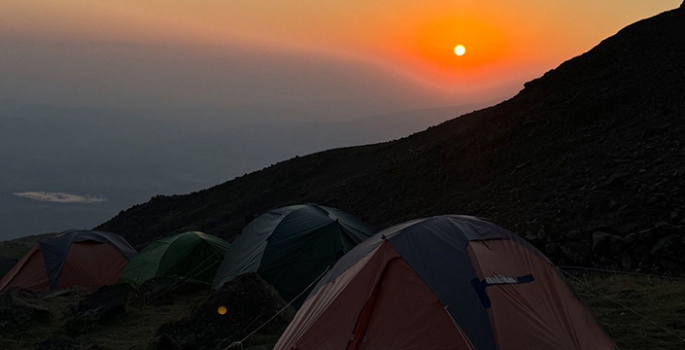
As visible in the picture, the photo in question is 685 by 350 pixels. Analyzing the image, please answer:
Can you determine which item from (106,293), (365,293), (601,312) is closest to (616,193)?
(601,312)

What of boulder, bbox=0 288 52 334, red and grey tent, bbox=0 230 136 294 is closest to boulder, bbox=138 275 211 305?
boulder, bbox=0 288 52 334

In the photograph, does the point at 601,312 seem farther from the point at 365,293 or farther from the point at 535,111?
the point at 535,111

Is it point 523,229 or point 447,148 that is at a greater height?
point 447,148

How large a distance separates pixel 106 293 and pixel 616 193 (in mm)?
13597

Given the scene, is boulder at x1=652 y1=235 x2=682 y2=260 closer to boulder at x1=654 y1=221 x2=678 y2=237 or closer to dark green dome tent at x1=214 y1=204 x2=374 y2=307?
boulder at x1=654 y1=221 x2=678 y2=237

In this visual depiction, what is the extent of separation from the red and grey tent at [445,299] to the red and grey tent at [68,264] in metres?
12.9

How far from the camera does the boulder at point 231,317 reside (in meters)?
11.2

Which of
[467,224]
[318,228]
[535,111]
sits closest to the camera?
[467,224]

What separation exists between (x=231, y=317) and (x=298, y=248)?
99.4 inches

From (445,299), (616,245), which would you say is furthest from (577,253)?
(445,299)

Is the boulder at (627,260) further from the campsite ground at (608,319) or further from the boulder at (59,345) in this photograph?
the boulder at (59,345)

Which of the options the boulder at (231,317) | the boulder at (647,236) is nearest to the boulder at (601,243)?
the boulder at (647,236)

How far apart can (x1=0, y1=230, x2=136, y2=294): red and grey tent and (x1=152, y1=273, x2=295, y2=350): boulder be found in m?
8.74

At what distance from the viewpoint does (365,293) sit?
26.1ft
